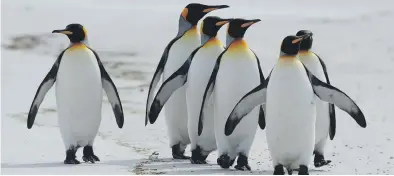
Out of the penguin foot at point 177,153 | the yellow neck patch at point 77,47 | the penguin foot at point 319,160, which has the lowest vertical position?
the penguin foot at point 177,153

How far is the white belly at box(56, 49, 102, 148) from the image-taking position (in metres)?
7.21

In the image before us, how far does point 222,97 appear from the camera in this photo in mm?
6809

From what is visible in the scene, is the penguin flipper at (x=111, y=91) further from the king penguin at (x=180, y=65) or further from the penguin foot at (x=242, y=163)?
the penguin foot at (x=242, y=163)

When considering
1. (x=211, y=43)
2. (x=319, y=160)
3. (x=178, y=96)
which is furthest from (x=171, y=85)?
(x=319, y=160)

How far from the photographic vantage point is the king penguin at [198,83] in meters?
7.12

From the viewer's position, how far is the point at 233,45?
675 cm

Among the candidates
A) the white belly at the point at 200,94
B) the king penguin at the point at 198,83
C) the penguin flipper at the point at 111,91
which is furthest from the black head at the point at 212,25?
the penguin flipper at the point at 111,91

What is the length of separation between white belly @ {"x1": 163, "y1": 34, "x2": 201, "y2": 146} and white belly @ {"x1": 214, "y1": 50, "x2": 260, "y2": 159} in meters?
0.70

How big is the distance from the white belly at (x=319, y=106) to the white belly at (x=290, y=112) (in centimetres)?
83

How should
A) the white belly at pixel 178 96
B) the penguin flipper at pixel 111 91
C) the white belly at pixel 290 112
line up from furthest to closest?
1. the white belly at pixel 178 96
2. the penguin flipper at pixel 111 91
3. the white belly at pixel 290 112

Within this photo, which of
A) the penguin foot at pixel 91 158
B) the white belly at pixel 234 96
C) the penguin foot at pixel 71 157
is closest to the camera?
the white belly at pixel 234 96

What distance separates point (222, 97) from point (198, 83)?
405 millimetres

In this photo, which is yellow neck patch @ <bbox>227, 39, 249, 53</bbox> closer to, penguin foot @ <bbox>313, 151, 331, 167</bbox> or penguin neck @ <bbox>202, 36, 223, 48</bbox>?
penguin neck @ <bbox>202, 36, 223, 48</bbox>

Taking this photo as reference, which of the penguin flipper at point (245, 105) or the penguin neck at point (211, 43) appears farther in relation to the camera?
the penguin neck at point (211, 43)
